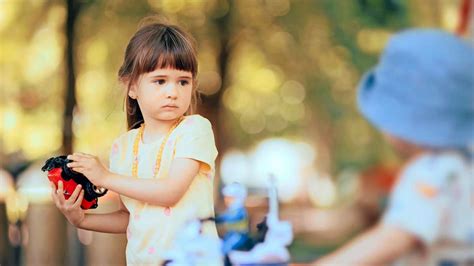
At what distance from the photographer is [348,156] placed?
4152mm

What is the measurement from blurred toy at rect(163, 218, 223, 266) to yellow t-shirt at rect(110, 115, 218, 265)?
0.02m

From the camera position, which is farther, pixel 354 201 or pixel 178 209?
pixel 354 201

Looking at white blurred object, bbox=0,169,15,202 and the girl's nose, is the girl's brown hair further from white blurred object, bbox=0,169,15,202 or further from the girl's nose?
white blurred object, bbox=0,169,15,202

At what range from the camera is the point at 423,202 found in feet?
10.2

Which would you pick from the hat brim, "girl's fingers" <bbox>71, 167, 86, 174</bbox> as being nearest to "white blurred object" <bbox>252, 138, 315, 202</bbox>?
the hat brim

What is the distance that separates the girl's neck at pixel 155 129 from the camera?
316 centimetres

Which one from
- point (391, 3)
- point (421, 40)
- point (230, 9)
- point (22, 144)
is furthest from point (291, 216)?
point (22, 144)

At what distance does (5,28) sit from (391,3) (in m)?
2.55

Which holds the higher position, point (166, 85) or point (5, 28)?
point (5, 28)

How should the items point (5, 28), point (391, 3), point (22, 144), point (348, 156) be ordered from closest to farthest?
point (391, 3)
point (348, 156)
point (5, 28)
point (22, 144)

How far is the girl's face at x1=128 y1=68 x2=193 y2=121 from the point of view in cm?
311

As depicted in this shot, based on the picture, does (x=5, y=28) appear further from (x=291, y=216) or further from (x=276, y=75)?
(x=291, y=216)

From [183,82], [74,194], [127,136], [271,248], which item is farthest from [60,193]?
[271,248]

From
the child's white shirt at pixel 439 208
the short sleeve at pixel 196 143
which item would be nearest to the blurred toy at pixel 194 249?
the short sleeve at pixel 196 143
